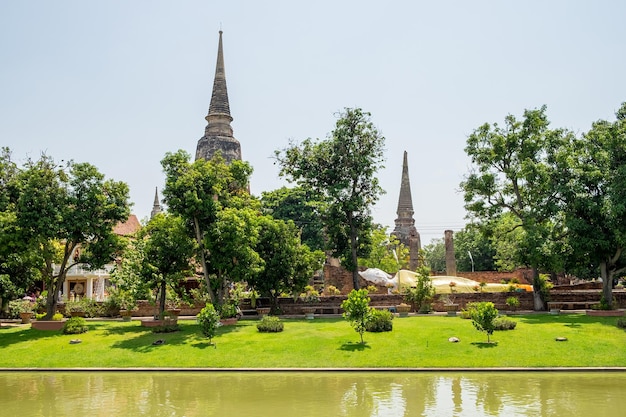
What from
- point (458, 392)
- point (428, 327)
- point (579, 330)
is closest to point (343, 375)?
point (458, 392)

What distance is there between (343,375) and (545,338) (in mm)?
8518

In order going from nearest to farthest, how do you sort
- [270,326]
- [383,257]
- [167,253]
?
[270,326]
[167,253]
[383,257]

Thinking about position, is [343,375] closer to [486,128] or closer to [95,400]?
[95,400]

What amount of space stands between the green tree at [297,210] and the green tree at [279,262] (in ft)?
68.5

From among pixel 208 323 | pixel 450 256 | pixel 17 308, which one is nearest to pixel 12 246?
pixel 17 308

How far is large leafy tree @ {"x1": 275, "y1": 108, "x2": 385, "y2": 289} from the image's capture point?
1373 inches

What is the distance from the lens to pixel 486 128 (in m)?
32.5

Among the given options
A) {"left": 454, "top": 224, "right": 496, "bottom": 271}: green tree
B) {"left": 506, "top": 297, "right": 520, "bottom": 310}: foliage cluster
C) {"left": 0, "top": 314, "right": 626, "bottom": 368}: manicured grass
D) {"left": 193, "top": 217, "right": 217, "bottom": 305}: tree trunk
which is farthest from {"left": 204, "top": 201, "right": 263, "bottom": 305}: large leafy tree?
{"left": 454, "top": 224, "right": 496, "bottom": 271}: green tree

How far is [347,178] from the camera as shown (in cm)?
3553

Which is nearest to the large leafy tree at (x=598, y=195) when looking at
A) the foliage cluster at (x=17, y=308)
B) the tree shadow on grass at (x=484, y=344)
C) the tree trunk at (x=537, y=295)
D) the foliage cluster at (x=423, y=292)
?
the tree trunk at (x=537, y=295)

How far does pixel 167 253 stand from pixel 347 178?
12.1 meters

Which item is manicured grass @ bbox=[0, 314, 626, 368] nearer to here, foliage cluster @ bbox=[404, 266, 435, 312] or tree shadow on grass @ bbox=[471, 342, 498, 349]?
tree shadow on grass @ bbox=[471, 342, 498, 349]

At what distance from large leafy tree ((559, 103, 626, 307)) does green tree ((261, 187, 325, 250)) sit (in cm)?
2702

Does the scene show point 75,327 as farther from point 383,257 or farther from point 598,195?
point 383,257
